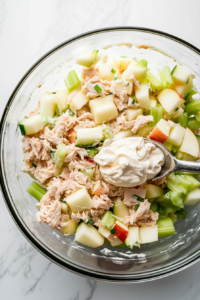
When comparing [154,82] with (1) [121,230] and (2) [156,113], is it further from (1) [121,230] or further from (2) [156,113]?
(1) [121,230]

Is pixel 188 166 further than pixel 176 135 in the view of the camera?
No

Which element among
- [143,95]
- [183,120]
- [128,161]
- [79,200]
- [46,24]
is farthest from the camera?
[46,24]

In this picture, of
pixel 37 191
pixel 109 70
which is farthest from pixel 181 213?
pixel 109 70

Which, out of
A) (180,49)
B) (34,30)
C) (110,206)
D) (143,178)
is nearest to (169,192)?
(143,178)

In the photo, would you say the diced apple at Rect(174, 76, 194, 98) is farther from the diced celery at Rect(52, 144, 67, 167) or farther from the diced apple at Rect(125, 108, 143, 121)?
the diced celery at Rect(52, 144, 67, 167)

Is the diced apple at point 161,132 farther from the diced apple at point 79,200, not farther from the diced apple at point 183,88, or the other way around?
the diced apple at point 79,200

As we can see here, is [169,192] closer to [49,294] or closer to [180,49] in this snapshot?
[180,49]

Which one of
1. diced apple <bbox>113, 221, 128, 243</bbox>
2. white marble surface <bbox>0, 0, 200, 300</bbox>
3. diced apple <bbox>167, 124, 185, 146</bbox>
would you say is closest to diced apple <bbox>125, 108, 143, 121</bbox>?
diced apple <bbox>167, 124, 185, 146</bbox>

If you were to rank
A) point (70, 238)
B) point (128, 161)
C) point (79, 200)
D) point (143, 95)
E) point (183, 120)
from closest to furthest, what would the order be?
point (128, 161) < point (79, 200) < point (143, 95) < point (183, 120) < point (70, 238)
